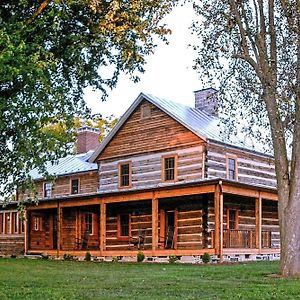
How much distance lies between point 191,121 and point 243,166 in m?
3.82

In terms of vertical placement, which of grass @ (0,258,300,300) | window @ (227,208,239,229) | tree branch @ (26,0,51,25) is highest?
tree branch @ (26,0,51,25)

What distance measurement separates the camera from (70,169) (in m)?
37.8

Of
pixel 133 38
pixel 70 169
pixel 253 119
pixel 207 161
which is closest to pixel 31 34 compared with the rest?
pixel 133 38

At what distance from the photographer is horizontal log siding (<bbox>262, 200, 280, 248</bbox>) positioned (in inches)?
1261

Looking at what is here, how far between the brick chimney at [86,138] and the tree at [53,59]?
80.7ft

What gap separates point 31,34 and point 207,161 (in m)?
16.1

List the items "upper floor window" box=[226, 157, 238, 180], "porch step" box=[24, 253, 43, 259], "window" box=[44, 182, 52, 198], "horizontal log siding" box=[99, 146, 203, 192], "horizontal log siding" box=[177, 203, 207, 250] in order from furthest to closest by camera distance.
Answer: "window" box=[44, 182, 52, 198]
"porch step" box=[24, 253, 43, 259]
"upper floor window" box=[226, 157, 238, 180]
"horizontal log siding" box=[99, 146, 203, 192]
"horizontal log siding" box=[177, 203, 207, 250]

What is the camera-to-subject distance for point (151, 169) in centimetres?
Result: 3086

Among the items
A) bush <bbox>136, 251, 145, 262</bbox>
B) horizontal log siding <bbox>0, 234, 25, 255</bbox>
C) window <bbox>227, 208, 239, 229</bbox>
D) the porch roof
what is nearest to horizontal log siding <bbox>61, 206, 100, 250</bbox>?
horizontal log siding <bbox>0, 234, 25, 255</bbox>

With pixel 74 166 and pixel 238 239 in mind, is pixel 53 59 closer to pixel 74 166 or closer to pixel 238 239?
pixel 238 239

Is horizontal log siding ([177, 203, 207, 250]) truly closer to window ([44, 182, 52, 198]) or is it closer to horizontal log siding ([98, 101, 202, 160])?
horizontal log siding ([98, 101, 202, 160])

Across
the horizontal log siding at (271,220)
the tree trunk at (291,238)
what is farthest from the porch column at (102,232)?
the tree trunk at (291,238)

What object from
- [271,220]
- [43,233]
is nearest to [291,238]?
[271,220]

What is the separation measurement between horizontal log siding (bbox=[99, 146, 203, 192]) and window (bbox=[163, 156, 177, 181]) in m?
0.25
